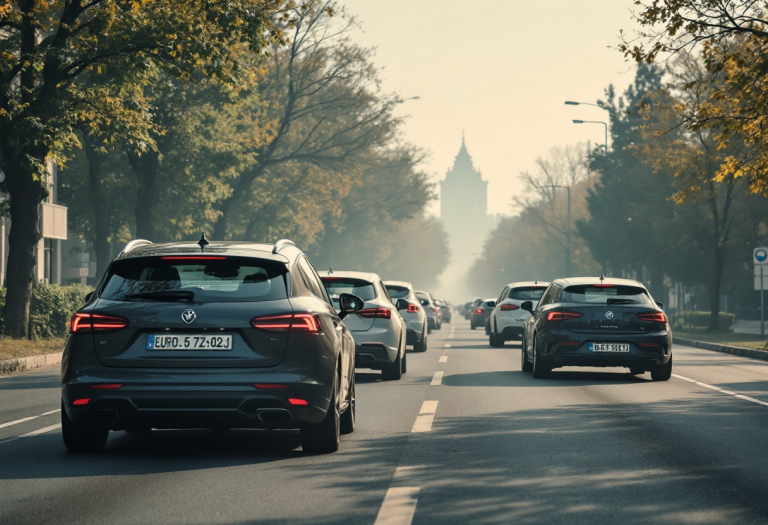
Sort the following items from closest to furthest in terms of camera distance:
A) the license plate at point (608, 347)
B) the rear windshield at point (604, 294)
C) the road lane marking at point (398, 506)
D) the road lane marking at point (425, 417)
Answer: the road lane marking at point (398, 506) < the road lane marking at point (425, 417) < the license plate at point (608, 347) < the rear windshield at point (604, 294)

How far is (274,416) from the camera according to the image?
823 cm

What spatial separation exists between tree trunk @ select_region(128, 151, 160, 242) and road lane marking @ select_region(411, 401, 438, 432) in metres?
23.9

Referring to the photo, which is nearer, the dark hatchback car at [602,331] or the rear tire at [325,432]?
the rear tire at [325,432]

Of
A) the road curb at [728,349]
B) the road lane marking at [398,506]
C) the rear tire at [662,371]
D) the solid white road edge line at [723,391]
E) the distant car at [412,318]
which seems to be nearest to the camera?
the road lane marking at [398,506]

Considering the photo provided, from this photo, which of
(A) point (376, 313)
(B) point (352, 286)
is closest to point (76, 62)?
(B) point (352, 286)

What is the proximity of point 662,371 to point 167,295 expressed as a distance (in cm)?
1038

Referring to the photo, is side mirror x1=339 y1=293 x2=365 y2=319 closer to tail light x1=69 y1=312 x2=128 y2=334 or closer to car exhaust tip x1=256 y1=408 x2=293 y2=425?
car exhaust tip x1=256 y1=408 x2=293 y2=425

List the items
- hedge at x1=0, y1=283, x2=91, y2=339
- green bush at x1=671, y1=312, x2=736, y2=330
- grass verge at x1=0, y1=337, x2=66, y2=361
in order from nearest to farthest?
grass verge at x1=0, y1=337, x2=66, y2=361
hedge at x1=0, y1=283, x2=91, y2=339
green bush at x1=671, y1=312, x2=736, y2=330

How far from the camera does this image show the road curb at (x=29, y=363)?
19719mm

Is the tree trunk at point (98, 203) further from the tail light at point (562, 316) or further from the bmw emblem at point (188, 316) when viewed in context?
the bmw emblem at point (188, 316)

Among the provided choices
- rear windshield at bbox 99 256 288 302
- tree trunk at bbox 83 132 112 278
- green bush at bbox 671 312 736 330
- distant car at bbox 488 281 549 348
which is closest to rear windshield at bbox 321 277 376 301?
rear windshield at bbox 99 256 288 302

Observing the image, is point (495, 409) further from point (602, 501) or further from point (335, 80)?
point (335, 80)

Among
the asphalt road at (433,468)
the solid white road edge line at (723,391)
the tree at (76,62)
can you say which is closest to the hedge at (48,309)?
the tree at (76,62)

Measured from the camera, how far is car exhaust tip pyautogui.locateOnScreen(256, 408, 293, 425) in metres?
8.18
